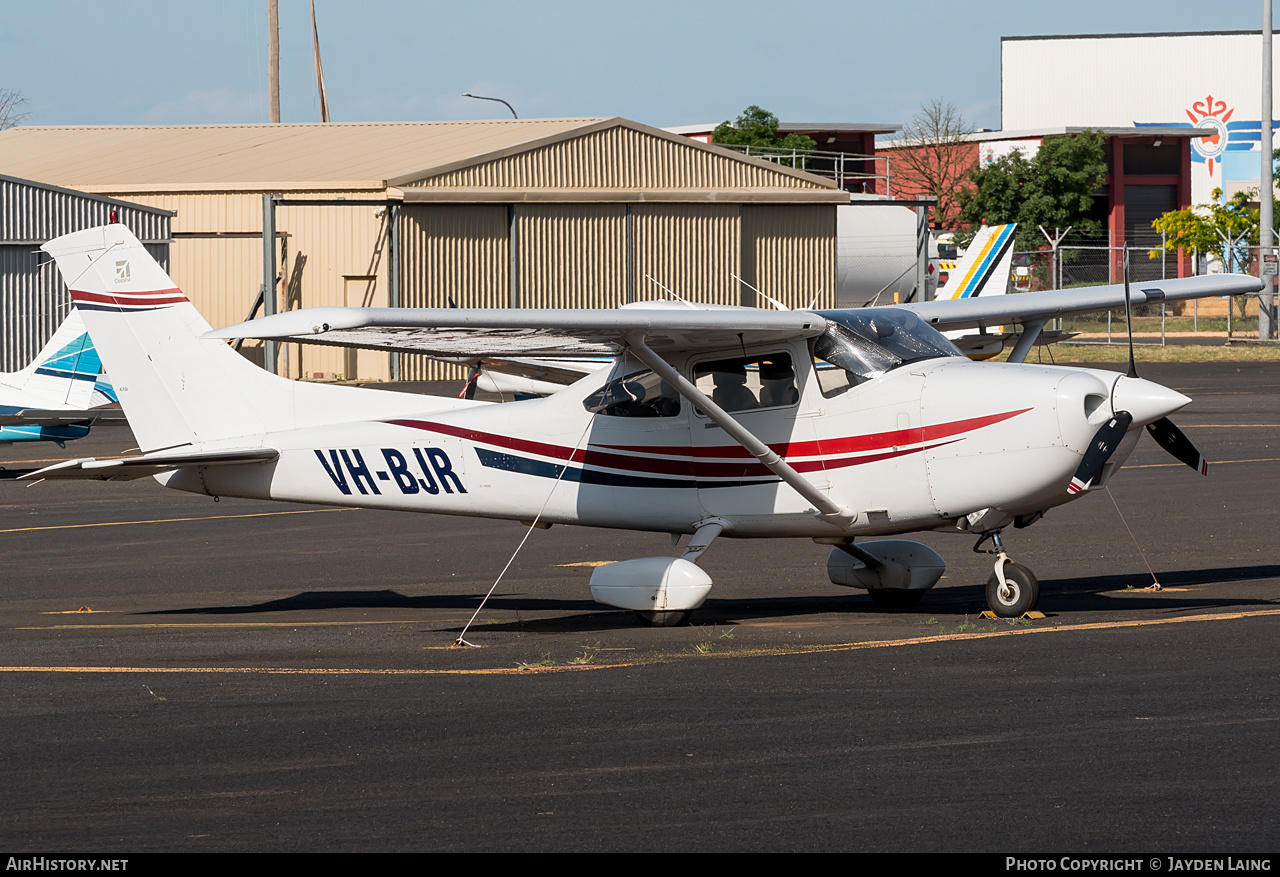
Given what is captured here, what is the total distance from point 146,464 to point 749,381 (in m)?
4.26

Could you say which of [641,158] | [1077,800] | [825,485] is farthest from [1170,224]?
[1077,800]

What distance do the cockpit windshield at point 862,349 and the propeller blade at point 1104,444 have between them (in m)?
1.37

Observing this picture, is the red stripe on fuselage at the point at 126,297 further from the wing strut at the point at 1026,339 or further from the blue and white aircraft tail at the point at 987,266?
the blue and white aircraft tail at the point at 987,266

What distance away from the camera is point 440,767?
21.1 feet

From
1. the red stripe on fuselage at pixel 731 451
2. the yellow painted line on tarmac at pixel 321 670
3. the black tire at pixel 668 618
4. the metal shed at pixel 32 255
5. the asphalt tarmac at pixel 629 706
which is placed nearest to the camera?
the asphalt tarmac at pixel 629 706

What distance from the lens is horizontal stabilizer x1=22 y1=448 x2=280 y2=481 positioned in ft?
34.2

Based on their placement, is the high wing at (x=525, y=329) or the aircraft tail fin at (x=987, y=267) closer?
the high wing at (x=525, y=329)

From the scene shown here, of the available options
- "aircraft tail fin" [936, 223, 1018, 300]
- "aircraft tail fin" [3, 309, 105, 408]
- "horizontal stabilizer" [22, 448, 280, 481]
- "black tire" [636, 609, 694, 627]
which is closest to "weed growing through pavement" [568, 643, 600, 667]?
"black tire" [636, 609, 694, 627]

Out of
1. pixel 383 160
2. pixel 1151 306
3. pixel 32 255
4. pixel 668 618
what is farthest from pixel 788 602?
pixel 1151 306

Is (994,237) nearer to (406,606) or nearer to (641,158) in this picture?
(641,158)

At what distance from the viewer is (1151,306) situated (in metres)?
40.2

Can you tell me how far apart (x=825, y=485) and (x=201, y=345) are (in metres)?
5.03

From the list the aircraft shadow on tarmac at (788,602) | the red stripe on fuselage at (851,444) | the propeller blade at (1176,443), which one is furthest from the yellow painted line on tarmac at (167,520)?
the propeller blade at (1176,443)

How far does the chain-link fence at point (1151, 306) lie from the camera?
47.6m
